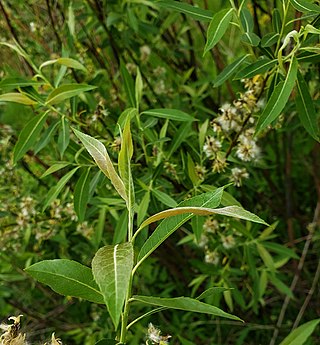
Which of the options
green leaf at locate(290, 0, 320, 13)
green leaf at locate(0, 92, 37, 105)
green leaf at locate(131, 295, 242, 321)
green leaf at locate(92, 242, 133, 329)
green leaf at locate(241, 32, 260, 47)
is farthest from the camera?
green leaf at locate(0, 92, 37, 105)

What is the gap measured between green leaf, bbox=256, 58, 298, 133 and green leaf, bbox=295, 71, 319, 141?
0.10 meters

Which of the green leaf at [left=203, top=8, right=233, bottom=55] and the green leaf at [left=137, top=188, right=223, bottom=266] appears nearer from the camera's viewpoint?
the green leaf at [left=137, top=188, right=223, bottom=266]

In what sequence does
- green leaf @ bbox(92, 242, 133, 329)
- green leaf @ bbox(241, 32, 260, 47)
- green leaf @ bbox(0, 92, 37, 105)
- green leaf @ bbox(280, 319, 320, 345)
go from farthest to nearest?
1. green leaf @ bbox(280, 319, 320, 345)
2. green leaf @ bbox(0, 92, 37, 105)
3. green leaf @ bbox(241, 32, 260, 47)
4. green leaf @ bbox(92, 242, 133, 329)

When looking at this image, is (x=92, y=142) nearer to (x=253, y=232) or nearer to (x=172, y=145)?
(x=172, y=145)

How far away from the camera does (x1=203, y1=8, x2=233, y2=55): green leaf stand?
91 cm

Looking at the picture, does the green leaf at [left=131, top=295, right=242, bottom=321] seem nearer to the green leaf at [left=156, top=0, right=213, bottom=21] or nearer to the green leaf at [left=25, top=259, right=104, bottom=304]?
the green leaf at [left=25, top=259, right=104, bottom=304]

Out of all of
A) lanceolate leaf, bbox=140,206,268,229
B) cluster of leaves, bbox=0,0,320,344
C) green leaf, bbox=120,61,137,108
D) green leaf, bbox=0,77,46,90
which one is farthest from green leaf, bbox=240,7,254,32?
lanceolate leaf, bbox=140,206,268,229

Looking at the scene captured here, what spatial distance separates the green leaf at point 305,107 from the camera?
101cm

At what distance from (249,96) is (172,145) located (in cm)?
21

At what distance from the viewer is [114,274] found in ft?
1.73

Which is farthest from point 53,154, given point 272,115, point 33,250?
point 272,115

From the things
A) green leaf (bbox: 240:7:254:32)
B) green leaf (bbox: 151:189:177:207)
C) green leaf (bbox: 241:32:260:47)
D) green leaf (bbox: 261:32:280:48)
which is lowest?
green leaf (bbox: 151:189:177:207)

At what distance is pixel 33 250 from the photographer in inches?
67.5

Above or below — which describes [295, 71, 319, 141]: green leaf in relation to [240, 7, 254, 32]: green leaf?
below
